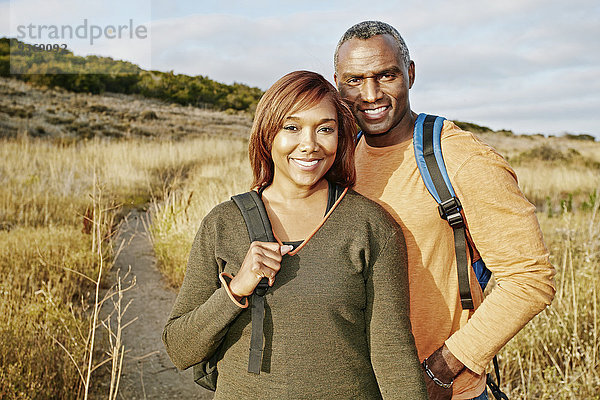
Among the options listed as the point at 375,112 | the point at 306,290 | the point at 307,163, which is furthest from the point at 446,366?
the point at 375,112

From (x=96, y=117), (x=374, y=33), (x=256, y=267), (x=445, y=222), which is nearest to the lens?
(x=256, y=267)

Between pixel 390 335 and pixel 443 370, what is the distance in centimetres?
33

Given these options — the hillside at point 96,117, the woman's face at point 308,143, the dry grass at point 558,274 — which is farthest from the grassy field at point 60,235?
the woman's face at point 308,143

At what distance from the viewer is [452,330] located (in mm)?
1801

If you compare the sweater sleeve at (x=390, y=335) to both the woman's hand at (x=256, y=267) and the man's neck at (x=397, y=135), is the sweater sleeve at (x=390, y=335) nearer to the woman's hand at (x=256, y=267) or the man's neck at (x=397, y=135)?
the woman's hand at (x=256, y=267)

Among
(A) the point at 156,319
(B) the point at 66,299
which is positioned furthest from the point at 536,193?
(B) the point at 66,299

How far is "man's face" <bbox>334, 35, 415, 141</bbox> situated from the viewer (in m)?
1.95

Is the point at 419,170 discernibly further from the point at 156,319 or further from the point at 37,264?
the point at 37,264

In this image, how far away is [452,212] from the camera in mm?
1669

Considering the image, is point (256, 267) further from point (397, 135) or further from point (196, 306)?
point (397, 135)

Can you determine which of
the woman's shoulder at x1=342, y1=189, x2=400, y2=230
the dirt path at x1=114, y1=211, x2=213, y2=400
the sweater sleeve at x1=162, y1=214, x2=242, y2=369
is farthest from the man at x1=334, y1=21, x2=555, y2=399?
the dirt path at x1=114, y1=211, x2=213, y2=400

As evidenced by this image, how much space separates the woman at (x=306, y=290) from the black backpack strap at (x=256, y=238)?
0.09 feet

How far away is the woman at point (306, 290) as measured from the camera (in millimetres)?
1496

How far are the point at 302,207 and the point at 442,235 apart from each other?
1.64 ft
